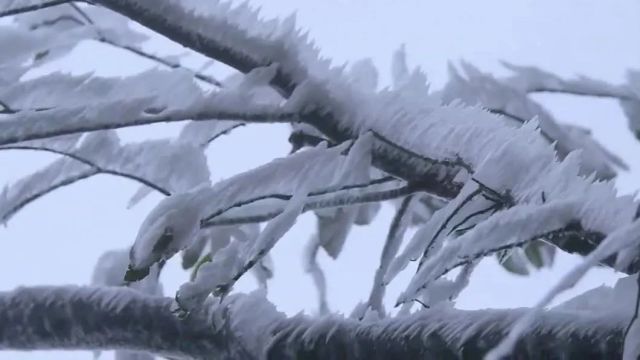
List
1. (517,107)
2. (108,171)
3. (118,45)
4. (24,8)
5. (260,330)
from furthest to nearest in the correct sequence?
(517,107)
(118,45)
(108,171)
(24,8)
(260,330)

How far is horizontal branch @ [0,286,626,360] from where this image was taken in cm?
94

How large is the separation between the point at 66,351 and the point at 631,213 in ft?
2.29

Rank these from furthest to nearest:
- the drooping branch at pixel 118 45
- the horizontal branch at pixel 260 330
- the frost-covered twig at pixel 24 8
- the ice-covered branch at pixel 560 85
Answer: the ice-covered branch at pixel 560 85 → the drooping branch at pixel 118 45 → the frost-covered twig at pixel 24 8 → the horizontal branch at pixel 260 330

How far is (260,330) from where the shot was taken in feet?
3.63

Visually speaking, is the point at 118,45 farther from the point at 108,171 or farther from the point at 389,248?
the point at 389,248

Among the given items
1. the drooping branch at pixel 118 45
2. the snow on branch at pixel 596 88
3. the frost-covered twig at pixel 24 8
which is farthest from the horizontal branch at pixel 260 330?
the snow on branch at pixel 596 88

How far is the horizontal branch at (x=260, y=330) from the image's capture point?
94 cm

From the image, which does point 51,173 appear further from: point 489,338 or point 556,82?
point 556,82

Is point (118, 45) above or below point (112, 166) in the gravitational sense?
above

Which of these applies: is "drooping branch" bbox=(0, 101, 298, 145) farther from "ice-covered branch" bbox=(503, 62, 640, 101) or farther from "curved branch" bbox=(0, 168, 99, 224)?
"ice-covered branch" bbox=(503, 62, 640, 101)

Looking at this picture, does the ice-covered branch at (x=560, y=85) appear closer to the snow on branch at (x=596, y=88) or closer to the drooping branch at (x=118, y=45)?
the snow on branch at (x=596, y=88)

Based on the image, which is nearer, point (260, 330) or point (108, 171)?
point (260, 330)

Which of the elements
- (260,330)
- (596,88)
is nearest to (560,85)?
(596,88)

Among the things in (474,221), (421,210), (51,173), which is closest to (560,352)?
(474,221)
